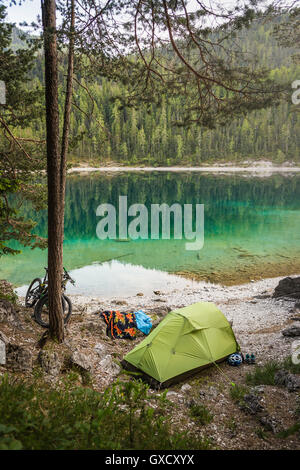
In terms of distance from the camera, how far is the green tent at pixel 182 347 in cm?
624

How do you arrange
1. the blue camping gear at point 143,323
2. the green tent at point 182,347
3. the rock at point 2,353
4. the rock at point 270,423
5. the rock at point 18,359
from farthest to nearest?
1. the blue camping gear at point 143,323
2. the green tent at point 182,347
3. the rock at point 18,359
4. the rock at point 2,353
5. the rock at point 270,423

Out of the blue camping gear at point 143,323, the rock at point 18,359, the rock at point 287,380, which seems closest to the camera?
the rock at point 18,359

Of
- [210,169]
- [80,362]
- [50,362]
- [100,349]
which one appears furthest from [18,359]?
[210,169]

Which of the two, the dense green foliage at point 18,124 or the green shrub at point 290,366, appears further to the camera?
the dense green foliage at point 18,124

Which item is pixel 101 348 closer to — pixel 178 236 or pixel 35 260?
pixel 35 260

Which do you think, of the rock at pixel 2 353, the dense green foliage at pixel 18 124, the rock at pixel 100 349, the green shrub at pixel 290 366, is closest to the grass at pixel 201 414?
the green shrub at pixel 290 366

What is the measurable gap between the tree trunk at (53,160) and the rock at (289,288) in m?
9.94

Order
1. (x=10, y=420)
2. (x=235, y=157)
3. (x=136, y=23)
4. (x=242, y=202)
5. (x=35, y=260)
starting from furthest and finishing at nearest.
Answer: (x=235, y=157)
(x=242, y=202)
(x=35, y=260)
(x=136, y=23)
(x=10, y=420)

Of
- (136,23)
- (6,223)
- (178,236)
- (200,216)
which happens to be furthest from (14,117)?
(200,216)

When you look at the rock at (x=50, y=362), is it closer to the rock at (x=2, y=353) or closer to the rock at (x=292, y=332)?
the rock at (x=2, y=353)

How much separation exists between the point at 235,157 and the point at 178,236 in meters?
81.8

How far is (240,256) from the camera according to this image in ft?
66.8

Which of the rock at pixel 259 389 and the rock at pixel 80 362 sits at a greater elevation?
the rock at pixel 80 362

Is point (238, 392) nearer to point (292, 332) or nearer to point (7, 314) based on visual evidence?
point (292, 332)
